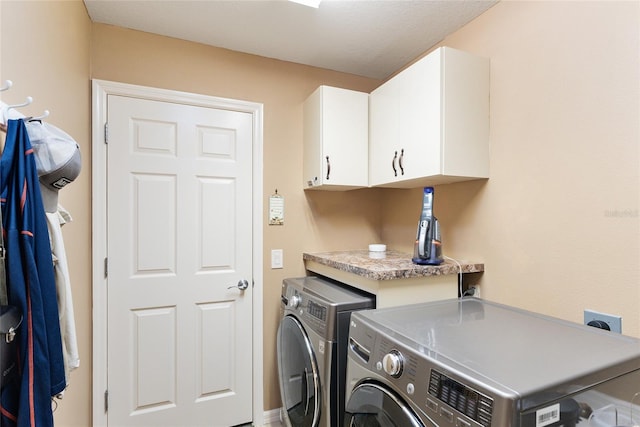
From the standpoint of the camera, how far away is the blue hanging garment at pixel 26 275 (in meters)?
0.74

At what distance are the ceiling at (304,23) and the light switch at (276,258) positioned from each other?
1309 millimetres

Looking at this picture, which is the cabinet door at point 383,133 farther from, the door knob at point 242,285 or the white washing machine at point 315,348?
the door knob at point 242,285

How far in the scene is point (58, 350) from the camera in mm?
832

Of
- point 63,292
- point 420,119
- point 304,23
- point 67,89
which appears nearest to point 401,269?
point 420,119

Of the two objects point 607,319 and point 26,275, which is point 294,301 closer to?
point 26,275

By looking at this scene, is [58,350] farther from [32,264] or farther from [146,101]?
[146,101]

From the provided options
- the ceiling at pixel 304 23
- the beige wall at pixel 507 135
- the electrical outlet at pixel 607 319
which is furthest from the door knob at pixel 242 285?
the electrical outlet at pixel 607 319

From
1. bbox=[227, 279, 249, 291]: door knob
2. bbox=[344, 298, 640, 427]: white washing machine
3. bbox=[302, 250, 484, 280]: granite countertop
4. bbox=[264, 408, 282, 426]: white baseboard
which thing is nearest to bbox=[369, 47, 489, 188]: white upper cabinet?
bbox=[302, 250, 484, 280]: granite countertop

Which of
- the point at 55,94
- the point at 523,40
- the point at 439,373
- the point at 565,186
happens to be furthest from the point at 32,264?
the point at 523,40

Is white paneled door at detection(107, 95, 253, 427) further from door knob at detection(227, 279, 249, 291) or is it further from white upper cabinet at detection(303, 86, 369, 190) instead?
white upper cabinet at detection(303, 86, 369, 190)

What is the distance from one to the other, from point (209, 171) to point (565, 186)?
1833 mm

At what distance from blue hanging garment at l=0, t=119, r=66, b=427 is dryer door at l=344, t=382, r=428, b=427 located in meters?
0.88

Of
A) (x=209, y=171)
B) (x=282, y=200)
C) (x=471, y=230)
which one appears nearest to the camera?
(x=471, y=230)

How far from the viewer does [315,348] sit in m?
1.49
